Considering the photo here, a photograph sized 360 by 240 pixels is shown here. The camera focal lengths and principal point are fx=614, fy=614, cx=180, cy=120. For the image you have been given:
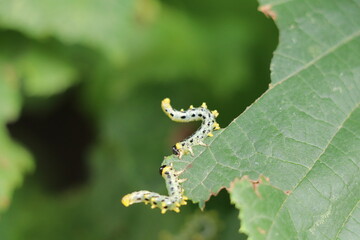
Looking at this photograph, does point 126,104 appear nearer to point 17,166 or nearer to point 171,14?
point 171,14

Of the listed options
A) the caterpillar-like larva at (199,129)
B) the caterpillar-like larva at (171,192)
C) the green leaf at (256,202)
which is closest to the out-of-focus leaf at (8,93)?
the caterpillar-like larva at (199,129)

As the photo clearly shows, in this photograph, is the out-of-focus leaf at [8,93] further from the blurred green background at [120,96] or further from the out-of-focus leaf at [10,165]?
the out-of-focus leaf at [10,165]

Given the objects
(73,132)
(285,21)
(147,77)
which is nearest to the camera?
(285,21)

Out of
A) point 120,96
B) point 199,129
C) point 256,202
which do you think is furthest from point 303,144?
point 120,96

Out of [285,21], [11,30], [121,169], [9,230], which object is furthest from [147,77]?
[285,21]

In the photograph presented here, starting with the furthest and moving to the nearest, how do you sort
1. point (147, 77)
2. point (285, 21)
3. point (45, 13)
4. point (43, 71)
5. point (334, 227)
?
point (147, 77)
point (43, 71)
point (45, 13)
point (285, 21)
point (334, 227)

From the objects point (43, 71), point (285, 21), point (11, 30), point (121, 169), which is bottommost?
point (285, 21)

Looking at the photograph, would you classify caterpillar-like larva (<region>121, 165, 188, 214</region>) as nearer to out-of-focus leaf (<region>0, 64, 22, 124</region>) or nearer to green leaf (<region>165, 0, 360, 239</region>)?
green leaf (<region>165, 0, 360, 239</region>)
